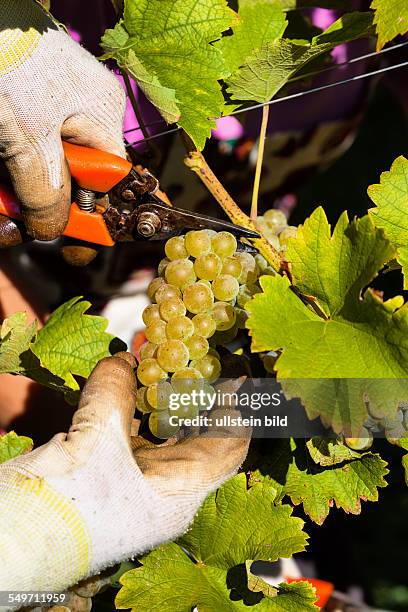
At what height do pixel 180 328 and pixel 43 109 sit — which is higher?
pixel 43 109

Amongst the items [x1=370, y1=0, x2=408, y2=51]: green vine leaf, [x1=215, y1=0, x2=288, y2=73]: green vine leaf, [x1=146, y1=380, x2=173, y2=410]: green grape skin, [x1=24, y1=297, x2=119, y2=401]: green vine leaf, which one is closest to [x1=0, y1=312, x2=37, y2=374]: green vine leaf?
[x1=24, y1=297, x2=119, y2=401]: green vine leaf

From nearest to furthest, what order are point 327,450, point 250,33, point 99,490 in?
point 99,490 < point 327,450 < point 250,33

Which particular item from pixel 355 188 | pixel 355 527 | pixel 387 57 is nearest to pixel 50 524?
pixel 387 57

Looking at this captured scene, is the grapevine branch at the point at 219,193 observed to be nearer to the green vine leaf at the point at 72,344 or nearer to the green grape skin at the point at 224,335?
the green grape skin at the point at 224,335

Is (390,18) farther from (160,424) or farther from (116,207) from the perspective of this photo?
(160,424)

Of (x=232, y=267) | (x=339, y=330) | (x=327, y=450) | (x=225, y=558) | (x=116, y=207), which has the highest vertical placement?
(x=116, y=207)

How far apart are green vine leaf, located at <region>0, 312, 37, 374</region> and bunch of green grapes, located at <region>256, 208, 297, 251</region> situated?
346 millimetres

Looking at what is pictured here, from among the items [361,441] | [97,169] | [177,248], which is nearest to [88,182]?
[97,169]

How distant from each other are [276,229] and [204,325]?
0.24 meters

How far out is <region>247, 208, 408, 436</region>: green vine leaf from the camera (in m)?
0.73

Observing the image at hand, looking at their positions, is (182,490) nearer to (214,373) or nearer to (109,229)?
(214,373)

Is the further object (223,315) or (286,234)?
(286,234)

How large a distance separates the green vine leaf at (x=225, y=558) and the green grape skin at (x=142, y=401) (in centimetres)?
14

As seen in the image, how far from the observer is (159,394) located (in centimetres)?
84
